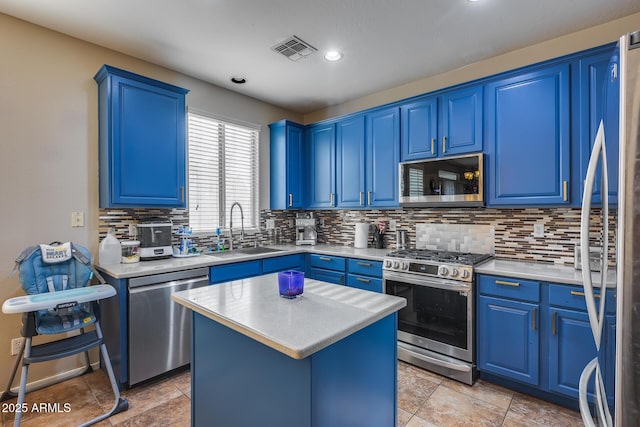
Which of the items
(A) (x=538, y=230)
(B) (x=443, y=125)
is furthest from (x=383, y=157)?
(A) (x=538, y=230)

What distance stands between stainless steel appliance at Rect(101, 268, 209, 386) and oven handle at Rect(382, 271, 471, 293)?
176cm

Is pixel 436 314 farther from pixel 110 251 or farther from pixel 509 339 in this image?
pixel 110 251

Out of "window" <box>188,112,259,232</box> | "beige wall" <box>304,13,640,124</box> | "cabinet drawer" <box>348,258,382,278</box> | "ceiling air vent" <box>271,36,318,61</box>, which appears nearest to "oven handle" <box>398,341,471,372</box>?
"cabinet drawer" <box>348,258,382,278</box>

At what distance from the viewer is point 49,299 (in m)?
1.82

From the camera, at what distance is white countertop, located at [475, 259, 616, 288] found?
6.88 ft

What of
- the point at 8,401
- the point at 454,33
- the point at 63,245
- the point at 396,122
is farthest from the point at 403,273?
the point at 8,401

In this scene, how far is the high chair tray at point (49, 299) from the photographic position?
5.57 ft

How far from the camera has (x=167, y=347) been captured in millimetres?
2496

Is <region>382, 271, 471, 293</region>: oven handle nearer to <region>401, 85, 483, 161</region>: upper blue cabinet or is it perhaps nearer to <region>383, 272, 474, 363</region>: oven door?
<region>383, 272, 474, 363</region>: oven door

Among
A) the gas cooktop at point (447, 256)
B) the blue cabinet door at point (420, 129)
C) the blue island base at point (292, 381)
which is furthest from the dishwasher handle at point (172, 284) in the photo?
the blue cabinet door at point (420, 129)

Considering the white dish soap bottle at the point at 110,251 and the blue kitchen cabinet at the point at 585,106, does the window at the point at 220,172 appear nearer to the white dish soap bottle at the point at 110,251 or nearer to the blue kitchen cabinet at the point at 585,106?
the white dish soap bottle at the point at 110,251

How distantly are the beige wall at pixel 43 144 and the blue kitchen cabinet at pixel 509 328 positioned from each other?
3.22m

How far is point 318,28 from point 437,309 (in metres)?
2.43

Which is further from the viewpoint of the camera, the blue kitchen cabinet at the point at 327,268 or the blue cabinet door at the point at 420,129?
the blue kitchen cabinet at the point at 327,268
